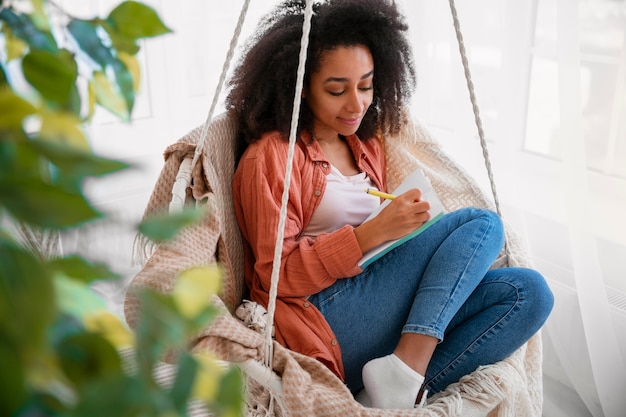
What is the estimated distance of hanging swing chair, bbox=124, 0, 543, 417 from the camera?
1.16 metres

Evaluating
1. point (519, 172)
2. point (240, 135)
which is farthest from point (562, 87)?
point (240, 135)

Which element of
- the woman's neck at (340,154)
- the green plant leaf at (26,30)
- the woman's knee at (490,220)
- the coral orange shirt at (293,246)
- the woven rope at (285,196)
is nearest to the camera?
the green plant leaf at (26,30)

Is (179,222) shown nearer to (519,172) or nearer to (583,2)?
(583,2)

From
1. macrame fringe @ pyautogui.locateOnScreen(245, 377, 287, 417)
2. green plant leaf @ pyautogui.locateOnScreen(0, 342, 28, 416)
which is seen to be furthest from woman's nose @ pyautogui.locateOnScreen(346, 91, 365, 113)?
green plant leaf @ pyautogui.locateOnScreen(0, 342, 28, 416)

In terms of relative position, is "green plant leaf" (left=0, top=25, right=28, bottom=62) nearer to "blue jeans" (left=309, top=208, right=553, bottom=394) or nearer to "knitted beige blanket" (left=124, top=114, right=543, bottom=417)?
"knitted beige blanket" (left=124, top=114, right=543, bottom=417)

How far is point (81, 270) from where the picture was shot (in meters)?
0.31

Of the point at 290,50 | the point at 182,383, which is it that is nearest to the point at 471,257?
the point at 290,50

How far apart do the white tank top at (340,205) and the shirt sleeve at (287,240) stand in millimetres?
62

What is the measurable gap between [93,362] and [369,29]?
1317 millimetres

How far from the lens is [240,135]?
1.55 metres

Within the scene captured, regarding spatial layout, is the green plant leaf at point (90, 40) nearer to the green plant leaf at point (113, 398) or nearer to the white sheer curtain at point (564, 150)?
the green plant leaf at point (113, 398)

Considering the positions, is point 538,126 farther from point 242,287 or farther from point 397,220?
point 242,287

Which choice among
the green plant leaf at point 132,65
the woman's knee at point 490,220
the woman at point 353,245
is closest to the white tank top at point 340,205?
the woman at point 353,245

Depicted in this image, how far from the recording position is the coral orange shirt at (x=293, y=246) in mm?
1339
